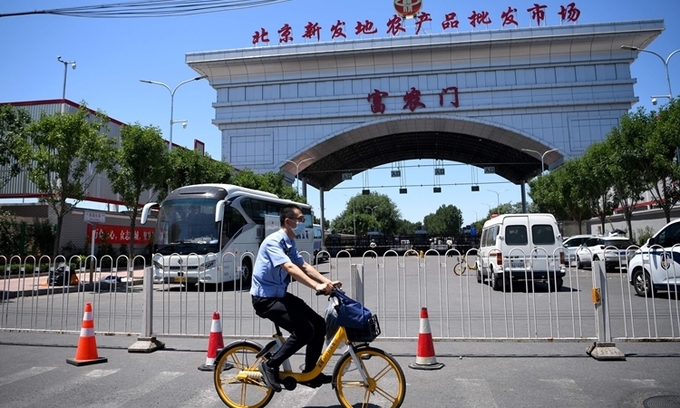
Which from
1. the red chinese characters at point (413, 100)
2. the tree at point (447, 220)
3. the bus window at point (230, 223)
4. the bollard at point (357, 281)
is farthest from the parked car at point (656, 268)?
the tree at point (447, 220)

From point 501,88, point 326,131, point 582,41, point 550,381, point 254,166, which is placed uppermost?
point 582,41

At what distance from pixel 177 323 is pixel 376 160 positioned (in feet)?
190

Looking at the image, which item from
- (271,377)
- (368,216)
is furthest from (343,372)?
(368,216)

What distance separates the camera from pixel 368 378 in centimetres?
436

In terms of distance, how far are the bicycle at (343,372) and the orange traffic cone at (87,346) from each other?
8.67 ft

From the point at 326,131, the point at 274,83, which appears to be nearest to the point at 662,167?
the point at 326,131

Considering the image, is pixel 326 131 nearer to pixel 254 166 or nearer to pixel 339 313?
pixel 254 166

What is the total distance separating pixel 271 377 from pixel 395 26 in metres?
42.9

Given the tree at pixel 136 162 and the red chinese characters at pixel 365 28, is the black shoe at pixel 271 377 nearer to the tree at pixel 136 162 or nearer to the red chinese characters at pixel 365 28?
the tree at pixel 136 162

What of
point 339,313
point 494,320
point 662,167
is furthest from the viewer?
point 662,167

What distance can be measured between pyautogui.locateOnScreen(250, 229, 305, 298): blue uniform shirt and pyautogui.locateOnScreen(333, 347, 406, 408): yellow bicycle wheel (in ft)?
2.89

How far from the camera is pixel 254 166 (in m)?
46.5

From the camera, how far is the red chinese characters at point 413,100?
4384 cm

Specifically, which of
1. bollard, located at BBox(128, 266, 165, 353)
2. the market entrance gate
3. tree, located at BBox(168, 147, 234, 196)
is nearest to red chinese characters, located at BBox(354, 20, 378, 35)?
the market entrance gate
